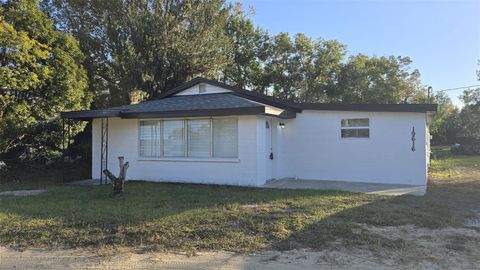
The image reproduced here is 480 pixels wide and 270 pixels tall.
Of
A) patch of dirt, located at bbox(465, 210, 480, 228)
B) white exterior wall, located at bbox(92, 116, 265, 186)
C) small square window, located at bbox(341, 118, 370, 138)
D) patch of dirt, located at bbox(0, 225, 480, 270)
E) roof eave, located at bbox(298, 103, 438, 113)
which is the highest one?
roof eave, located at bbox(298, 103, 438, 113)

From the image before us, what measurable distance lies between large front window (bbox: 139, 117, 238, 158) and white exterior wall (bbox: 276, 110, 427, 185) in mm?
2187

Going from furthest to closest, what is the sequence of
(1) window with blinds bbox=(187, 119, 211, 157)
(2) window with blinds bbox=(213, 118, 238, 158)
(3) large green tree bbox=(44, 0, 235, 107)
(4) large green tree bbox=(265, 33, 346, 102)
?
(4) large green tree bbox=(265, 33, 346, 102), (3) large green tree bbox=(44, 0, 235, 107), (1) window with blinds bbox=(187, 119, 211, 157), (2) window with blinds bbox=(213, 118, 238, 158)

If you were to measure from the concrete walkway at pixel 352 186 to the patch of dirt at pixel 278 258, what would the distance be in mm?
5238

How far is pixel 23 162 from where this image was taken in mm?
17578

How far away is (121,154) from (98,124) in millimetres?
1561

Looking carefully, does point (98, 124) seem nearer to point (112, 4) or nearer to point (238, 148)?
point (238, 148)

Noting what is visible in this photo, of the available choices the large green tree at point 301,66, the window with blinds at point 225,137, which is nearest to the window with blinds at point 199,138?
the window with blinds at point 225,137

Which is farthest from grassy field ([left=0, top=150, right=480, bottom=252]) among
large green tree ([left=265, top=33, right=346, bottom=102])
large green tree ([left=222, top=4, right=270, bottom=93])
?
large green tree ([left=265, top=33, right=346, bottom=102])

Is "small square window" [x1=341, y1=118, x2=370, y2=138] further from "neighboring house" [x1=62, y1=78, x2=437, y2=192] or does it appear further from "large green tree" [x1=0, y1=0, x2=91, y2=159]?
"large green tree" [x1=0, y1=0, x2=91, y2=159]

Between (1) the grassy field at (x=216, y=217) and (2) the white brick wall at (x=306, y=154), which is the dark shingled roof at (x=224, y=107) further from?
A: (1) the grassy field at (x=216, y=217)

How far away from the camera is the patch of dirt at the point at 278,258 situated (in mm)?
5258

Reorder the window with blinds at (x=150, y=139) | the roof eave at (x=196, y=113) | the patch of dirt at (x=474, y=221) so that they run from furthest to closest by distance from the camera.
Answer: the window with blinds at (x=150, y=139), the roof eave at (x=196, y=113), the patch of dirt at (x=474, y=221)

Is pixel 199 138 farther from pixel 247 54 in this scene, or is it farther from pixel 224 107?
pixel 247 54

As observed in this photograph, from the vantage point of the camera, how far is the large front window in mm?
13203
